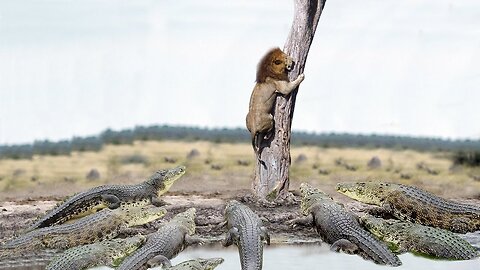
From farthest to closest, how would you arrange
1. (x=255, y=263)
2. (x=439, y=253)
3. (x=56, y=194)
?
(x=56, y=194), (x=439, y=253), (x=255, y=263)

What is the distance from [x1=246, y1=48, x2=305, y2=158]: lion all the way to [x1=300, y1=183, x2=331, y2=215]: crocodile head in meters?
0.86

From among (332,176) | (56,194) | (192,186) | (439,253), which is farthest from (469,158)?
(56,194)

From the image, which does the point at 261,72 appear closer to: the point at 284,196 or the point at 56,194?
the point at 284,196

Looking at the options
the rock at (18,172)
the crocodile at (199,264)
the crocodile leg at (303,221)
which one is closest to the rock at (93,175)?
the rock at (18,172)

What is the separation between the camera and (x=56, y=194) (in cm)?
1314

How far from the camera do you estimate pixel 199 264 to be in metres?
8.43

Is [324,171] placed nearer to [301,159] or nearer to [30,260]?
[301,159]

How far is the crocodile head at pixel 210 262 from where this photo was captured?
850 centimetres

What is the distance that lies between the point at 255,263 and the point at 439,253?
203cm

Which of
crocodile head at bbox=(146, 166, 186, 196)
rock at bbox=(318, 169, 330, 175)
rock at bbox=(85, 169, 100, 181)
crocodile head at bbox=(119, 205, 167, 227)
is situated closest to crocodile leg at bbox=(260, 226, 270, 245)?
crocodile head at bbox=(119, 205, 167, 227)

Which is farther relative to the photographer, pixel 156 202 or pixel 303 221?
pixel 156 202

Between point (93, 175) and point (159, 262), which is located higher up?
point (93, 175)

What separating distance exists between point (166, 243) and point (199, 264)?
0.57m

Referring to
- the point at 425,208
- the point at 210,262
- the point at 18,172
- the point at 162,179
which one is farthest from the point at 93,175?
the point at 425,208
